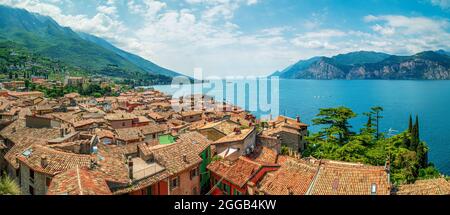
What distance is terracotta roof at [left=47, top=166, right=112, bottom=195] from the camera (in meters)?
11.6

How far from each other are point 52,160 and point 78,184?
617cm

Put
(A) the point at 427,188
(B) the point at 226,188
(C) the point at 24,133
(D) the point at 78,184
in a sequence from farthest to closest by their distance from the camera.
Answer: (C) the point at 24,133
(B) the point at 226,188
(A) the point at 427,188
(D) the point at 78,184

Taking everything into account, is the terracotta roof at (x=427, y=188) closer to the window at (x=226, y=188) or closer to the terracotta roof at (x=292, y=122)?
the window at (x=226, y=188)

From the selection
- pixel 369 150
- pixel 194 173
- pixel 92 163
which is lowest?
pixel 369 150

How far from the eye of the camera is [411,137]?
4231 cm

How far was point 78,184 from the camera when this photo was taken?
1216 cm

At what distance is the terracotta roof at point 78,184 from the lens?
11.6 m

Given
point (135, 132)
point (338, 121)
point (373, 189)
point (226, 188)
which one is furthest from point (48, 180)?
point (338, 121)

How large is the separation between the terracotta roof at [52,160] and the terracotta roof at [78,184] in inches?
91.7

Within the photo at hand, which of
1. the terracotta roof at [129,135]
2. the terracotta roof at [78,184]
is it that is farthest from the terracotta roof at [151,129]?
the terracotta roof at [78,184]

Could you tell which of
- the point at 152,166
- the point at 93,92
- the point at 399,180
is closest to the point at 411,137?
the point at 399,180

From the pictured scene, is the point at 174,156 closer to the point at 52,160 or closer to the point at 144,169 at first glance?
the point at 144,169
